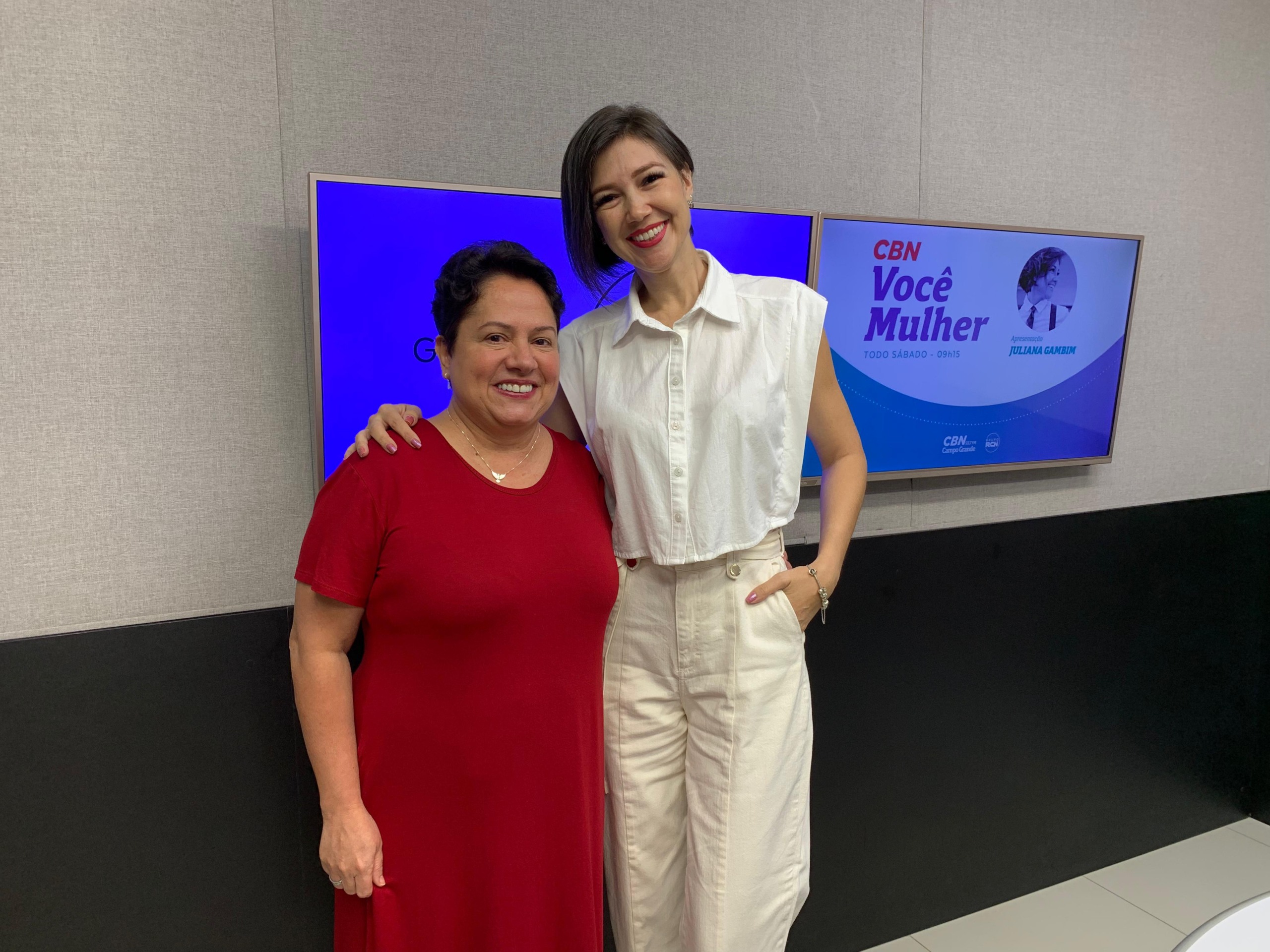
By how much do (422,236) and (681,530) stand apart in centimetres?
82

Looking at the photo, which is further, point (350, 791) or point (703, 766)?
point (703, 766)

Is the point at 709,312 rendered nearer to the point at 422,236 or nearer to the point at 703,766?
the point at 422,236

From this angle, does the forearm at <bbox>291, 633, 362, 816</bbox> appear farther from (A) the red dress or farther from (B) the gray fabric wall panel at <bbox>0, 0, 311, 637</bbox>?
(B) the gray fabric wall panel at <bbox>0, 0, 311, 637</bbox>

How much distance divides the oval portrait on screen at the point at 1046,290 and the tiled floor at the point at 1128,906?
5.85 ft

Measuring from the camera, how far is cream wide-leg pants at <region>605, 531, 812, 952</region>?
1.55 metres

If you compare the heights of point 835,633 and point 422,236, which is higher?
point 422,236

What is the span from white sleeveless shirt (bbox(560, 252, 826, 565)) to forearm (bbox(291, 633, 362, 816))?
1.69ft

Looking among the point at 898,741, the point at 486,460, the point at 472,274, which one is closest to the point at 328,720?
the point at 486,460

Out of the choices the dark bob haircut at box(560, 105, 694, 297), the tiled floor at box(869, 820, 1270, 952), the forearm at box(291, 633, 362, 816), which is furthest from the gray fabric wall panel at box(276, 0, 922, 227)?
the tiled floor at box(869, 820, 1270, 952)

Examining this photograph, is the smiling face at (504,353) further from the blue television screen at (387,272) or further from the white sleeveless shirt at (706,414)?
the blue television screen at (387,272)

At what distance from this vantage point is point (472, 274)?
143 cm

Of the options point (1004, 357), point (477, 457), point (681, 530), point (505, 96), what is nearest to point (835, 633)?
point (1004, 357)

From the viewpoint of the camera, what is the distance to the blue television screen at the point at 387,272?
1738mm

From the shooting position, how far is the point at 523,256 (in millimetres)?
1458
